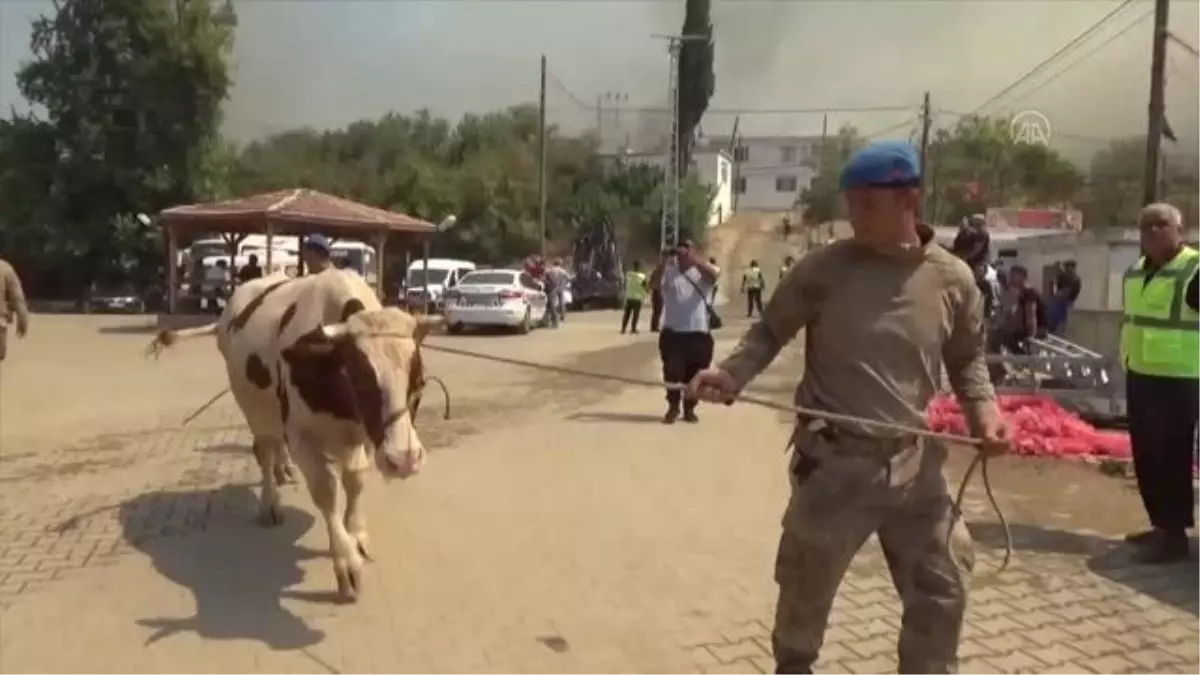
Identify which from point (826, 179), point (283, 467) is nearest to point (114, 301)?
point (283, 467)

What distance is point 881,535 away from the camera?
4484mm

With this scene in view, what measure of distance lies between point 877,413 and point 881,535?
47 centimetres

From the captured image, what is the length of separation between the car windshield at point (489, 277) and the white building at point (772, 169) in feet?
245

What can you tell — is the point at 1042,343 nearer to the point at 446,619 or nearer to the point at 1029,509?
the point at 1029,509

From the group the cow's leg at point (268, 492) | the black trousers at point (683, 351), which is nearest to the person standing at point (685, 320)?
the black trousers at point (683, 351)

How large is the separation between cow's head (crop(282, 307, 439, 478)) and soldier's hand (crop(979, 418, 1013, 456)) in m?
2.67

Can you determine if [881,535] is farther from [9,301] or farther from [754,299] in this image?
[754,299]

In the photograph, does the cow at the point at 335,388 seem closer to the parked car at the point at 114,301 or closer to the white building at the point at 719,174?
the parked car at the point at 114,301

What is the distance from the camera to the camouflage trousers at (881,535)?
171 inches

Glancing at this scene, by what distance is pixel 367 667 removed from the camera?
5715 mm

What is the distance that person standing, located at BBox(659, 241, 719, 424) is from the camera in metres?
13.5

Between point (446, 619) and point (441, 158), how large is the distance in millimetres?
66451

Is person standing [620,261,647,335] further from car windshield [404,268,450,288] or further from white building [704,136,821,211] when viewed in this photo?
white building [704,136,821,211]

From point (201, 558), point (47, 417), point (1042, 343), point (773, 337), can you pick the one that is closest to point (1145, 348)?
point (773, 337)
